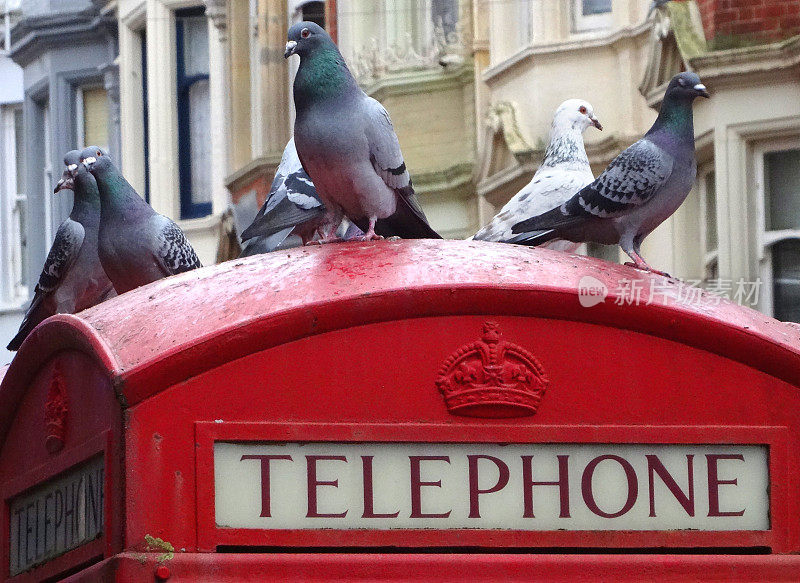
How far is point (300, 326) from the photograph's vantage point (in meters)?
3.42

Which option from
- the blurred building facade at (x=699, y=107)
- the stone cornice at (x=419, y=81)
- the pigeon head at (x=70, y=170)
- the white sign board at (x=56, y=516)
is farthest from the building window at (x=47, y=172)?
the white sign board at (x=56, y=516)

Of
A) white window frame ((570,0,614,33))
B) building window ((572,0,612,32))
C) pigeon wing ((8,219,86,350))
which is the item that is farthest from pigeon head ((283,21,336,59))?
building window ((572,0,612,32))

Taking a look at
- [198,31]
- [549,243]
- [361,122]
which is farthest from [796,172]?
[198,31]

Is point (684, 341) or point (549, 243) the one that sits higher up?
point (549, 243)

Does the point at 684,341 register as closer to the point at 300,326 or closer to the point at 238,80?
the point at 300,326

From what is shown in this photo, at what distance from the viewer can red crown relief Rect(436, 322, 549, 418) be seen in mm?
3400

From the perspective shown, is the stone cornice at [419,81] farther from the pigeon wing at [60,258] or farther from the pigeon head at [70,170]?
the pigeon head at [70,170]

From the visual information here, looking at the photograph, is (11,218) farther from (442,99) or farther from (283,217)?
(283,217)

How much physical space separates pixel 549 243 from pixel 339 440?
3493mm

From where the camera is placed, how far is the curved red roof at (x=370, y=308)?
341 cm

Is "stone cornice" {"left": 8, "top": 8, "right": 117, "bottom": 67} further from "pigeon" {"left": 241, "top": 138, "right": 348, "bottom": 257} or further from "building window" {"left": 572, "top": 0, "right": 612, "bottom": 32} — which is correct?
"pigeon" {"left": 241, "top": 138, "right": 348, "bottom": 257}

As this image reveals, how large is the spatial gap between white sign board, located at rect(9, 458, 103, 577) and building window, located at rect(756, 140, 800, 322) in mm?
10168

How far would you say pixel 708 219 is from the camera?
1459 centimetres

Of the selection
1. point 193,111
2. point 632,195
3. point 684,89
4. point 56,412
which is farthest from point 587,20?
point 56,412
